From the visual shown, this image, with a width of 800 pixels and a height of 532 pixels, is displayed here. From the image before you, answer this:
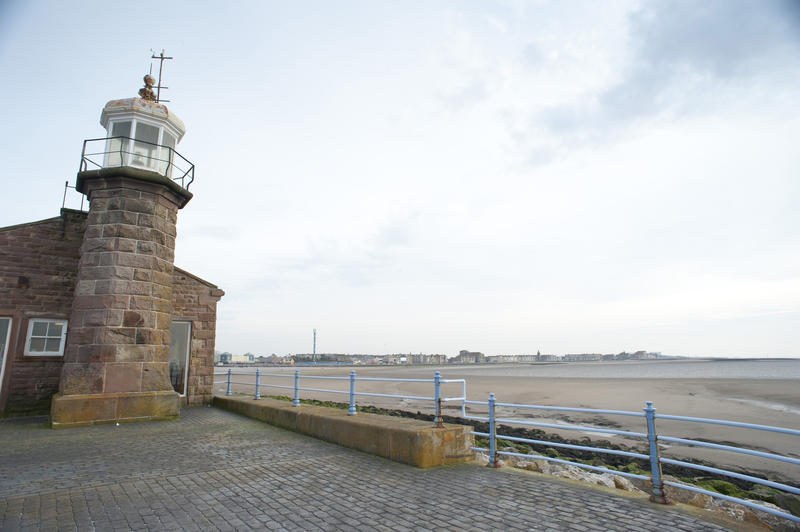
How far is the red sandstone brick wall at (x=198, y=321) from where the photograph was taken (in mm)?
12281

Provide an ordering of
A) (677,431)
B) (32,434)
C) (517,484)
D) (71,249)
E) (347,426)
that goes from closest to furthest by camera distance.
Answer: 1. (517,484)
2. (347,426)
3. (32,434)
4. (71,249)
5. (677,431)

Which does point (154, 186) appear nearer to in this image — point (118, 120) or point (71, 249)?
point (118, 120)

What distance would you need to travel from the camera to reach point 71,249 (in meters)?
11.0

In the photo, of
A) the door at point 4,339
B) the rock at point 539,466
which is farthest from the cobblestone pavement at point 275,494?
the door at point 4,339

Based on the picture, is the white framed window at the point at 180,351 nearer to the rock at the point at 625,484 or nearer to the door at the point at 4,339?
the door at the point at 4,339

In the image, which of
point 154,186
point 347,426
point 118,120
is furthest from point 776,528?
point 118,120

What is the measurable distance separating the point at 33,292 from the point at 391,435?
10.1 m

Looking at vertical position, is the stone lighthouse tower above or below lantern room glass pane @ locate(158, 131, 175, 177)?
below

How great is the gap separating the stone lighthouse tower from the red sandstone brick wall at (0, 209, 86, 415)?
170 centimetres

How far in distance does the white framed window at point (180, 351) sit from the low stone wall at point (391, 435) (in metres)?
5.65

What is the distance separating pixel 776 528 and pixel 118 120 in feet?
45.7

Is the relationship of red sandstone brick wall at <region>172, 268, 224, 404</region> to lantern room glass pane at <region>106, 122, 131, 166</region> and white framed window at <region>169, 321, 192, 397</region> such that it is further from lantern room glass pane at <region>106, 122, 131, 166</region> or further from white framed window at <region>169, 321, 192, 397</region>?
lantern room glass pane at <region>106, 122, 131, 166</region>

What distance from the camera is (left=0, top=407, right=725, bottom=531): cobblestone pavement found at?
3676 mm

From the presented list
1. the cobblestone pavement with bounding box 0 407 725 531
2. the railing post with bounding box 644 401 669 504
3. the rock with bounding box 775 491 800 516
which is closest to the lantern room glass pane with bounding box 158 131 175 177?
the cobblestone pavement with bounding box 0 407 725 531
